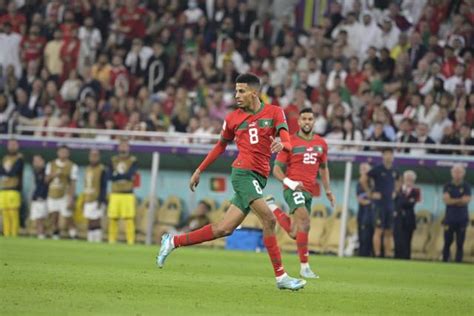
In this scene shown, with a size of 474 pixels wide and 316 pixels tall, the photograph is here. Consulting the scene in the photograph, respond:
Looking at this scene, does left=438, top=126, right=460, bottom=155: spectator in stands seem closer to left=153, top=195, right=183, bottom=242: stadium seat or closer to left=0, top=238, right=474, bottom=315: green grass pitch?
left=0, top=238, right=474, bottom=315: green grass pitch

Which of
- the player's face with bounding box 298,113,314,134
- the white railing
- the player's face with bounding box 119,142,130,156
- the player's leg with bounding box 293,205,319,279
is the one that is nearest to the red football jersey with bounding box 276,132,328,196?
the player's face with bounding box 298,113,314,134

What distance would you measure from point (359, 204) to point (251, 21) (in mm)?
6957

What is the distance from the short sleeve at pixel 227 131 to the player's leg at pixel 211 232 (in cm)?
82

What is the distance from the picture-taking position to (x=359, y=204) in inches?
1022

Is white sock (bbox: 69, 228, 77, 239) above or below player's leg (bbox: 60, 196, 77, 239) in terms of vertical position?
below

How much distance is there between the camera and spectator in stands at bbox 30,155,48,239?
Answer: 28.6 meters

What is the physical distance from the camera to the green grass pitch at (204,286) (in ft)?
37.1

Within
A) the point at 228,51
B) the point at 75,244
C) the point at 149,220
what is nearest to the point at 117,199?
the point at 149,220

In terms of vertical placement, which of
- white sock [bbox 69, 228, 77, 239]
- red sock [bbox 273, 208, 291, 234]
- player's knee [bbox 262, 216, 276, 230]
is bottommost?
white sock [bbox 69, 228, 77, 239]

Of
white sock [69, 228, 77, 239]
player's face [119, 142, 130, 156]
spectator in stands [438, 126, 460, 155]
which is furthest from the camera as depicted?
white sock [69, 228, 77, 239]

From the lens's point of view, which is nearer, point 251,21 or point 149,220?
point 149,220

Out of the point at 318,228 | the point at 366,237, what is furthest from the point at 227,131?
the point at 318,228

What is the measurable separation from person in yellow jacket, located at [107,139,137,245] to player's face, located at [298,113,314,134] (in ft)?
30.6

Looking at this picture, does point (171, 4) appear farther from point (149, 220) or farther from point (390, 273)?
point (390, 273)
